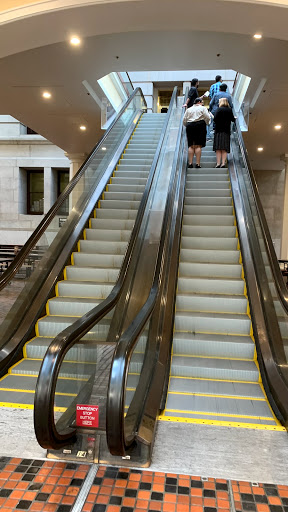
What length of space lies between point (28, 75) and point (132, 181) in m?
2.76

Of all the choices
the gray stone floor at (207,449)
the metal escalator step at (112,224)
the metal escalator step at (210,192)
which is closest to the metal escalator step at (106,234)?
the metal escalator step at (112,224)

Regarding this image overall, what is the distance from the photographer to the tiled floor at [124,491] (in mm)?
2020

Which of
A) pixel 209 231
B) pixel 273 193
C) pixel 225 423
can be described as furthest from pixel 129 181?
pixel 273 193

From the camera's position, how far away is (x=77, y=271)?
546 cm

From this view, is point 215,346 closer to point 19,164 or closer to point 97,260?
point 97,260

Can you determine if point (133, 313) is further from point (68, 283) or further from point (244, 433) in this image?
point (244, 433)

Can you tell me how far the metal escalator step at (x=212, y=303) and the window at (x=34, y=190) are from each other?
12.8m

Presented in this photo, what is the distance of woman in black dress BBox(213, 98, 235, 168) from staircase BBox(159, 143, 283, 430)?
1.55 meters

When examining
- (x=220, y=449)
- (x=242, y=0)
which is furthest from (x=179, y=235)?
(x=220, y=449)

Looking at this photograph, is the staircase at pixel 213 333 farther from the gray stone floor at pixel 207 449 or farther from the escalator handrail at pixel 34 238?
the escalator handrail at pixel 34 238

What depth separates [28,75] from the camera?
6.77 meters

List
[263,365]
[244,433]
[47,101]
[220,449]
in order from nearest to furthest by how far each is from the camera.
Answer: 1. [220,449]
2. [244,433]
3. [263,365]
4. [47,101]

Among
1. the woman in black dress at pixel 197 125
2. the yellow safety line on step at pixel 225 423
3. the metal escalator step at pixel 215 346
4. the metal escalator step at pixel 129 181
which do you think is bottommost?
the yellow safety line on step at pixel 225 423

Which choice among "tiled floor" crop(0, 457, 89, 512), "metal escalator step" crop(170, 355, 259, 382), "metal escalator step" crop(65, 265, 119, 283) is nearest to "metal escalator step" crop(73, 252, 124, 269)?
"metal escalator step" crop(65, 265, 119, 283)
